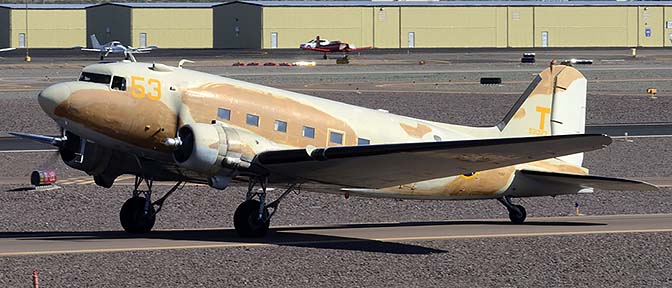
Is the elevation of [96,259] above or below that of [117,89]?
below

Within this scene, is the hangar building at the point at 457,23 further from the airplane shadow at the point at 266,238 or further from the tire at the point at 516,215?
the airplane shadow at the point at 266,238

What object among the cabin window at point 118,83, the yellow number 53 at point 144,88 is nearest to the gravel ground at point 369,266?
the yellow number 53 at point 144,88

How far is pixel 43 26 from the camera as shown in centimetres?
16575

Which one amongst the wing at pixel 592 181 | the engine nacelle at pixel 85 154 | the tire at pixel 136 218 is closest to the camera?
→ the engine nacelle at pixel 85 154

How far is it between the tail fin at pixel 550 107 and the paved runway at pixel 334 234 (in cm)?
229

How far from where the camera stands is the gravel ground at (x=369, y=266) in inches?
887

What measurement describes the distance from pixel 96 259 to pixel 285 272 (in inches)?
148

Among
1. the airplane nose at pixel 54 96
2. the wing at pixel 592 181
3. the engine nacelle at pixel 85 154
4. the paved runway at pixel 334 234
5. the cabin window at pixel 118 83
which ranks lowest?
the paved runway at pixel 334 234

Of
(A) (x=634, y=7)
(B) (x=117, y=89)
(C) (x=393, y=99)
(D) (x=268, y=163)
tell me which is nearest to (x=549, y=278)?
(D) (x=268, y=163)

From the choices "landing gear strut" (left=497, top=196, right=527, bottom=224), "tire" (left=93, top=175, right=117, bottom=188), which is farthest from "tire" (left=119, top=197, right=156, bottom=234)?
"landing gear strut" (left=497, top=196, right=527, bottom=224)

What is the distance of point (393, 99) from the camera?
74062 millimetres

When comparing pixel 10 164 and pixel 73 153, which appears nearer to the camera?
pixel 73 153

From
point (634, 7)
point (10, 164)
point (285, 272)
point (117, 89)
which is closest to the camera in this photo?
point (285, 272)

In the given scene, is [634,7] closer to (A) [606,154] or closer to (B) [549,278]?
(A) [606,154]
